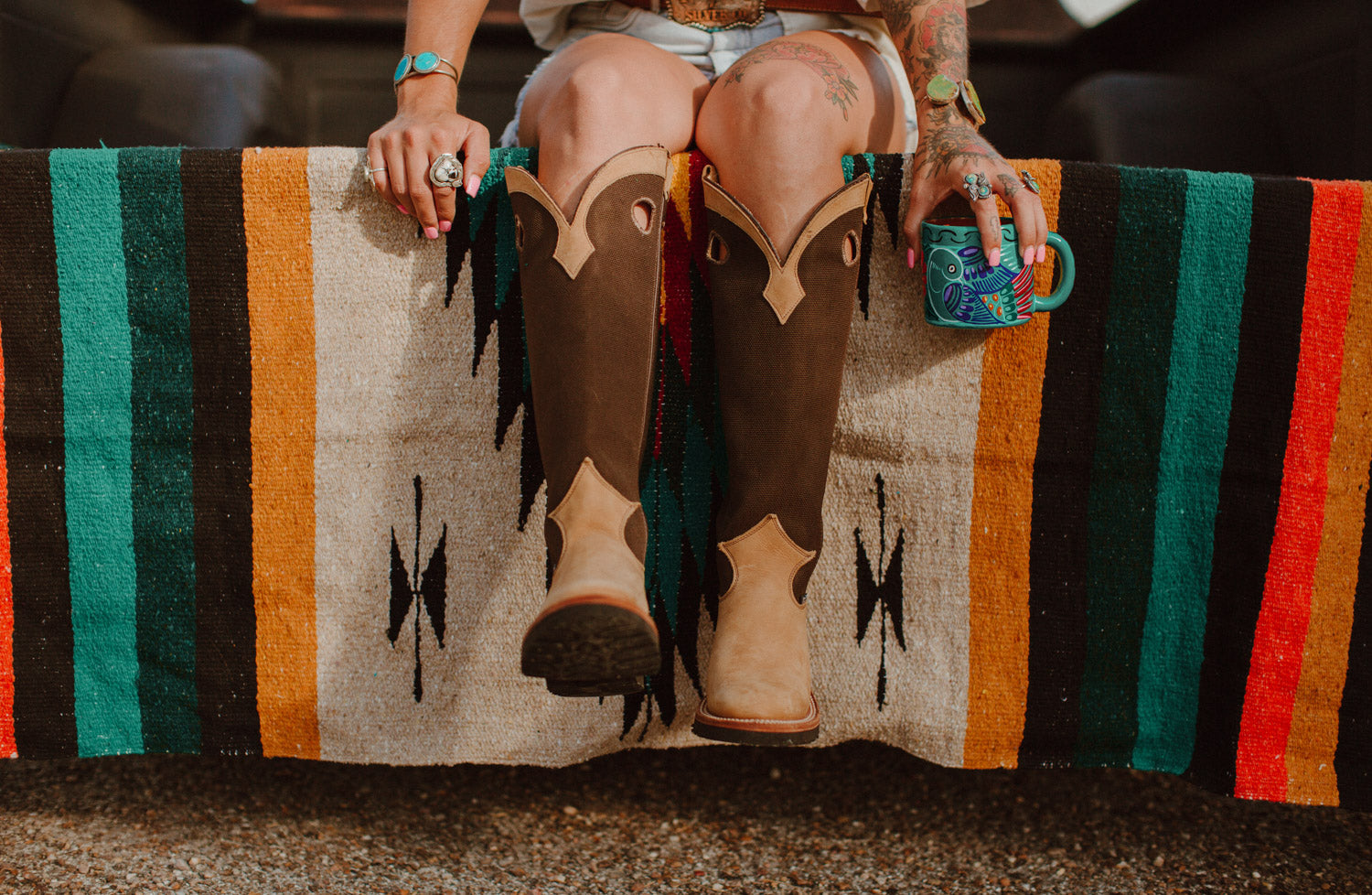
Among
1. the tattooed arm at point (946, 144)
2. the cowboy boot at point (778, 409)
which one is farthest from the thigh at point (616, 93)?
the tattooed arm at point (946, 144)

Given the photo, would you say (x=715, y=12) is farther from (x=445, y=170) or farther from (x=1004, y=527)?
(x=1004, y=527)

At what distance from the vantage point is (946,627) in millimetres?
801

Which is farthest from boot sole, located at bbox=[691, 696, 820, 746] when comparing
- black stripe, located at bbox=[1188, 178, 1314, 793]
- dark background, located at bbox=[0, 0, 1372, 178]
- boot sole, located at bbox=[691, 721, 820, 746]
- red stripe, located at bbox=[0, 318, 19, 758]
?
dark background, located at bbox=[0, 0, 1372, 178]

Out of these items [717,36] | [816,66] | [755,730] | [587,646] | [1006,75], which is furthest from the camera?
A: [1006,75]

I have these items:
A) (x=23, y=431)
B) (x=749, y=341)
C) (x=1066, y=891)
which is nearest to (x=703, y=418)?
(x=749, y=341)

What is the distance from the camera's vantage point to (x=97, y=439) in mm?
780

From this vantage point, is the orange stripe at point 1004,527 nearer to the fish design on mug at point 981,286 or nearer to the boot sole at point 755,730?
the fish design on mug at point 981,286

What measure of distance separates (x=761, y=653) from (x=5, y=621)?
77 centimetres

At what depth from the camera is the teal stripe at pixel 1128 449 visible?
765mm

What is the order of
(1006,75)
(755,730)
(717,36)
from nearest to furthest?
1. (755,730)
2. (717,36)
3. (1006,75)

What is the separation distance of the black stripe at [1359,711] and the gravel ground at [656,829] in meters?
0.09

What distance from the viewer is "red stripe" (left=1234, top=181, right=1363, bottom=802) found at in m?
0.76

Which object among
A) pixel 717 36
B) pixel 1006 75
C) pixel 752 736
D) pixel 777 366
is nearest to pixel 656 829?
pixel 752 736

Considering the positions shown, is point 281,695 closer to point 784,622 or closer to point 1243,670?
point 784,622
